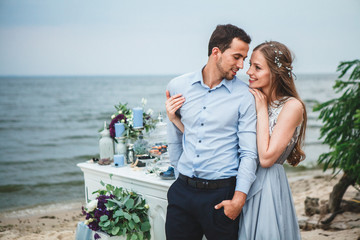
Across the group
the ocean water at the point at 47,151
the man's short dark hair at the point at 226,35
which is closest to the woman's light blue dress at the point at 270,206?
the man's short dark hair at the point at 226,35

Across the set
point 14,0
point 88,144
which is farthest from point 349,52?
point 14,0

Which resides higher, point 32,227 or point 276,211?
point 276,211

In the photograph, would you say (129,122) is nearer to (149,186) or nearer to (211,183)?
(149,186)

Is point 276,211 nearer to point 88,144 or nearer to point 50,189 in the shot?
point 50,189

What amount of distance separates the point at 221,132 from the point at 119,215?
1336mm

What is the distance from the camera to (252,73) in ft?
7.61

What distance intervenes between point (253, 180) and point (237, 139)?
0.30m

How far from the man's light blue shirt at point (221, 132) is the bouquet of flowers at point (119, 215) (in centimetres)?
95

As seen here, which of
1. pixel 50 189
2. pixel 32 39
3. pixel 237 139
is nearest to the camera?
pixel 237 139

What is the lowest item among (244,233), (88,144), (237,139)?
(88,144)

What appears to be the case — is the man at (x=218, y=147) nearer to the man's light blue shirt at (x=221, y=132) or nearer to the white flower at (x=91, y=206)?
the man's light blue shirt at (x=221, y=132)

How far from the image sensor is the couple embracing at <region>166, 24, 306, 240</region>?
7.20 feet

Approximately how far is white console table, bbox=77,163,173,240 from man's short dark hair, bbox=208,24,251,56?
4.15 ft

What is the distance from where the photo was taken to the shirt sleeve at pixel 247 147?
214 centimetres
